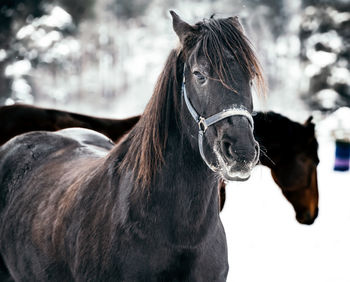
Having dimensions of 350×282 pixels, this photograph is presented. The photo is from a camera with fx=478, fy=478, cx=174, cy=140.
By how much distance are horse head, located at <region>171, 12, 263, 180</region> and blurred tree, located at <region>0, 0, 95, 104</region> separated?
49.5ft

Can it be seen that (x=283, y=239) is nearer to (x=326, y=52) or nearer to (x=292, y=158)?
(x=292, y=158)

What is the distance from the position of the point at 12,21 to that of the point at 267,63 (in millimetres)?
9719

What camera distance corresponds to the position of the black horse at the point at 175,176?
190 centimetres

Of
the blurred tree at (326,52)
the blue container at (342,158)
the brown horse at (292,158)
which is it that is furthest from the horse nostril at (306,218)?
the blurred tree at (326,52)

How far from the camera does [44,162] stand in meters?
3.21

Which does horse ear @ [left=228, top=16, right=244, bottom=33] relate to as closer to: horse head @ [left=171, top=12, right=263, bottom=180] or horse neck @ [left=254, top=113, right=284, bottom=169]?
horse head @ [left=171, top=12, right=263, bottom=180]

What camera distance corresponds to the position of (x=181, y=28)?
209cm

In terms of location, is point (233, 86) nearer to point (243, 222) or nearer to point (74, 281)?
point (74, 281)

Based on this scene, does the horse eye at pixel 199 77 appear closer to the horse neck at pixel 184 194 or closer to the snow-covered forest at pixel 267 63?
the horse neck at pixel 184 194

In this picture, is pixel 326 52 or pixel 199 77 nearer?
pixel 199 77

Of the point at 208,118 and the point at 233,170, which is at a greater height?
the point at 208,118

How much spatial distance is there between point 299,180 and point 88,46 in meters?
20.6

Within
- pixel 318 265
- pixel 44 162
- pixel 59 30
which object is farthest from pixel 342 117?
pixel 44 162

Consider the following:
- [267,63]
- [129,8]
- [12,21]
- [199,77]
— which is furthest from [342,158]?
[129,8]
